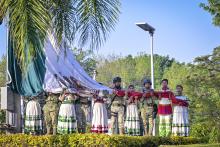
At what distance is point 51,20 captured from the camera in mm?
10711

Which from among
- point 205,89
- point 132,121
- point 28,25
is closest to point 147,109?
point 132,121

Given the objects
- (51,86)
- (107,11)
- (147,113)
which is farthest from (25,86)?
(107,11)

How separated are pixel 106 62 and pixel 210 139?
129ft

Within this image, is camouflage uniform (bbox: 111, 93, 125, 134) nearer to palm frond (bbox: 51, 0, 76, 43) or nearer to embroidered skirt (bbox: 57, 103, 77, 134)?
embroidered skirt (bbox: 57, 103, 77, 134)

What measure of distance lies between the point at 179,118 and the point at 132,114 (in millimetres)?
1474

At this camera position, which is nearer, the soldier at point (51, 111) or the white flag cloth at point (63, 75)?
the soldier at point (51, 111)

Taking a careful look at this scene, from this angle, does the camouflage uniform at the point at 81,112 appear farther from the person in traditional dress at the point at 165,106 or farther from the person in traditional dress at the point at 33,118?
the person in traditional dress at the point at 165,106

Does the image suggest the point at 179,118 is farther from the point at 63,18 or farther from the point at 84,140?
the point at 63,18

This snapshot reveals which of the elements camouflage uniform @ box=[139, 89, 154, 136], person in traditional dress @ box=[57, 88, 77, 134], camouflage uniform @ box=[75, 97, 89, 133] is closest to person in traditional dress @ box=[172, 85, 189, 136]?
camouflage uniform @ box=[139, 89, 154, 136]

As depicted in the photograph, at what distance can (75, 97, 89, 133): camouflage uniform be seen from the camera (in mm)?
15266

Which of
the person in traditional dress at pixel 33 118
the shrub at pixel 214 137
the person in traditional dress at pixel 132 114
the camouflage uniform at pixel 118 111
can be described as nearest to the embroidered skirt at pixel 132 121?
the person in traditional dress at pixel 132 114

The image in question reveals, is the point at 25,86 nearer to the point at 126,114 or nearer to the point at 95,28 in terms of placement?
the point at 126,114

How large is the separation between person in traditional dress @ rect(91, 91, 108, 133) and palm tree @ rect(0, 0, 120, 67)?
2514 millimetres

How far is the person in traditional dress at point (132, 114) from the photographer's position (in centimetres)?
1423
